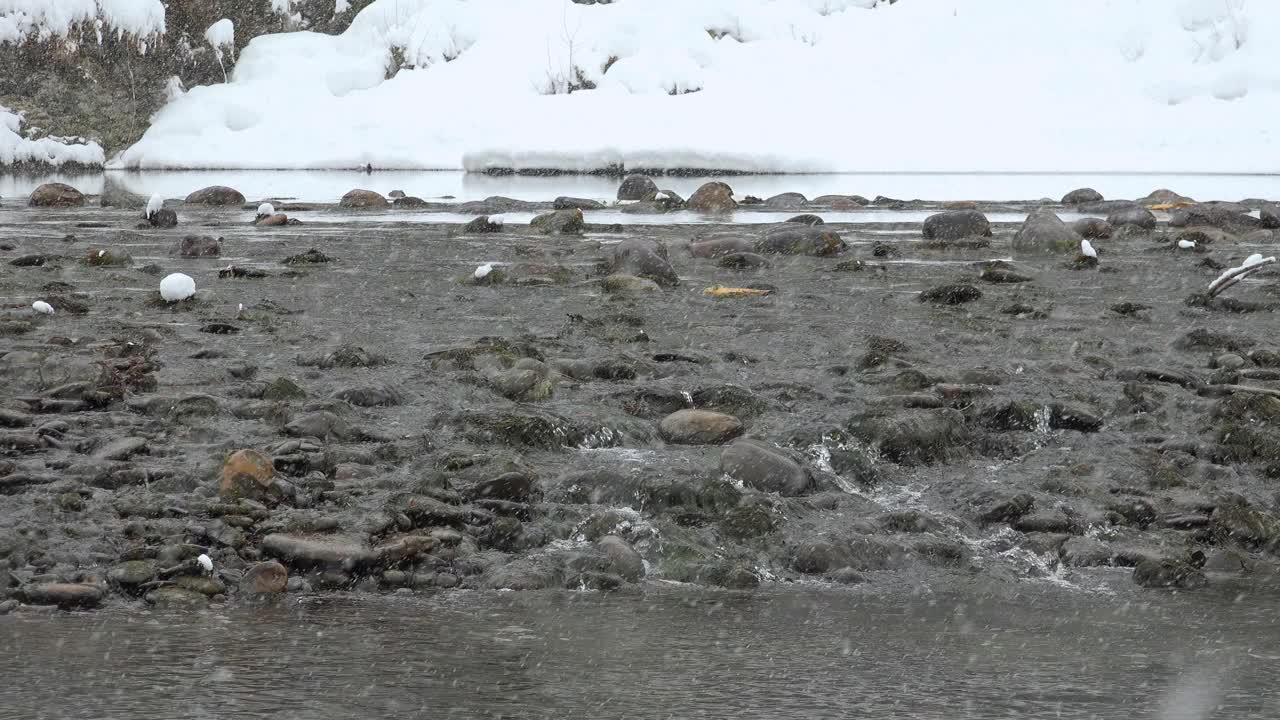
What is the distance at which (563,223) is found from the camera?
47.3ft

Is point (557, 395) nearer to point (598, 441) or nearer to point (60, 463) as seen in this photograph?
point (598, 441)

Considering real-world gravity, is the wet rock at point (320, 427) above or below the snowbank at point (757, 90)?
below

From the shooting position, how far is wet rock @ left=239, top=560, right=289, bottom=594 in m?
4.10

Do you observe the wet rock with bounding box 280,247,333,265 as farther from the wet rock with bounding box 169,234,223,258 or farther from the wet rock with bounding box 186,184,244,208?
the wet rock with bounding box 186,184,244,208

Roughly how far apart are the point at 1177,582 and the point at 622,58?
2754 centimetres

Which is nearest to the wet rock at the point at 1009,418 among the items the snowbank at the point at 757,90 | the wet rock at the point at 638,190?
the wet rock at the point at 638,190

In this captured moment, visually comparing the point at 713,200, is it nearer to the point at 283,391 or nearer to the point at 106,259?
the point at 106,259

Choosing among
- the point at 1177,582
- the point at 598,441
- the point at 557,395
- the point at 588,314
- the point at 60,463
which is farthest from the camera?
the point at 588,314

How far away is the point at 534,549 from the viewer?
4570 mm

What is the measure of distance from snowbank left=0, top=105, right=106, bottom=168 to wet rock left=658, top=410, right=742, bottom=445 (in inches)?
1065

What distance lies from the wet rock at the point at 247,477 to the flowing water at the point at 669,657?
0.90m

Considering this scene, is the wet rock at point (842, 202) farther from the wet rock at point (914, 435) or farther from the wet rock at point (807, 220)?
the wet rock at point (914, 435)

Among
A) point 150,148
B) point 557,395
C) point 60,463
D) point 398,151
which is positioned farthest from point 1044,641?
point 150,148

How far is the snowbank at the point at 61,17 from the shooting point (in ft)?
101
